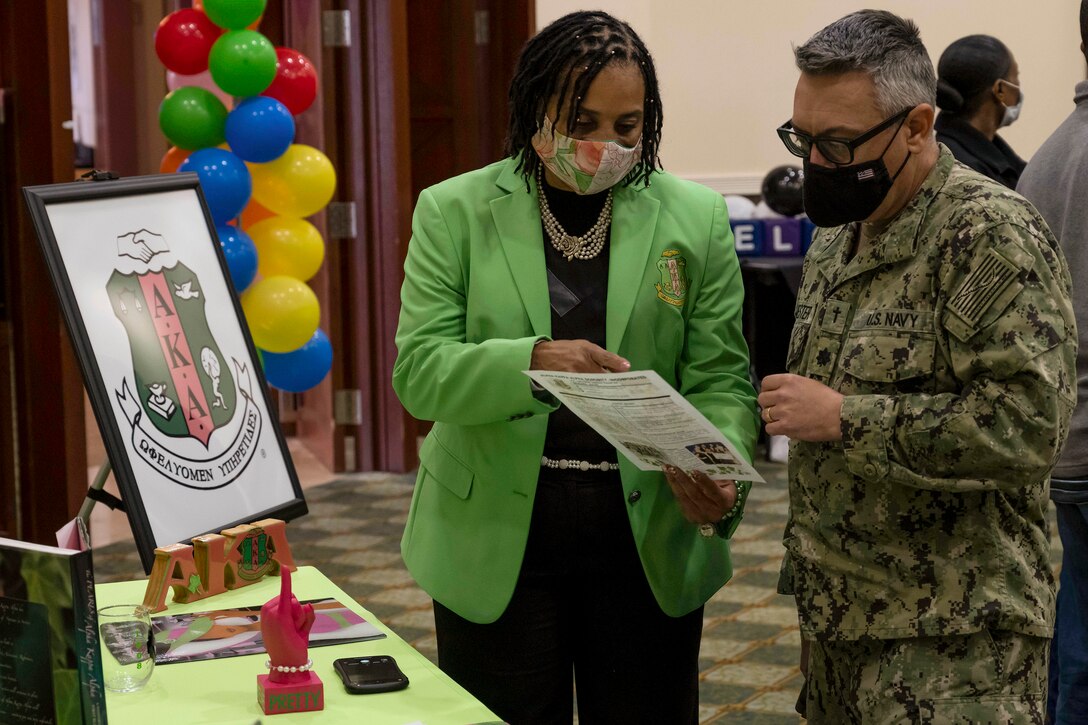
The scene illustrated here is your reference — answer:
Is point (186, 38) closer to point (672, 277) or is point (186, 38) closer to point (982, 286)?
point (672, 277)

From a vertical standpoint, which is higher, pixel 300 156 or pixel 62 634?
pixel 300 156

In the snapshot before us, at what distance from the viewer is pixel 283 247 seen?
4.88 m

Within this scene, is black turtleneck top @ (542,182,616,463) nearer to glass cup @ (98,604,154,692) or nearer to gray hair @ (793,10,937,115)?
gray hair @ (793,10,937,115)

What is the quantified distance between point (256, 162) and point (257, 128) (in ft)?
0.55

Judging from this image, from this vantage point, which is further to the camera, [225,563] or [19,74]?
[19,74]

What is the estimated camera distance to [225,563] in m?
2.19

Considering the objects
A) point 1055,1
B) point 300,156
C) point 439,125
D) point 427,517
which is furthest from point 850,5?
point 427,517

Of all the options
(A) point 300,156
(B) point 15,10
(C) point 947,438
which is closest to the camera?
(C) point 947,438

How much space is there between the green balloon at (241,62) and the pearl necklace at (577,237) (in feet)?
9.00

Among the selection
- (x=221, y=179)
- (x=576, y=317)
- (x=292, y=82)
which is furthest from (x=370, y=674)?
(x=292, y=82)

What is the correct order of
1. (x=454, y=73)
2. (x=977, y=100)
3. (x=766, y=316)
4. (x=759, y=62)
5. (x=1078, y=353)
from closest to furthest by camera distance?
(x=1078, y=353) < (x=977, y=100) < (x=766, y=316) < (x=454, y=73) < (x=759, y=62)

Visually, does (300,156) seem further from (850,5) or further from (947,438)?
(850,5)

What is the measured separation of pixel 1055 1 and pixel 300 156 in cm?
477

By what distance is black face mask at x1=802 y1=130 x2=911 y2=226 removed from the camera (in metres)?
1.69
